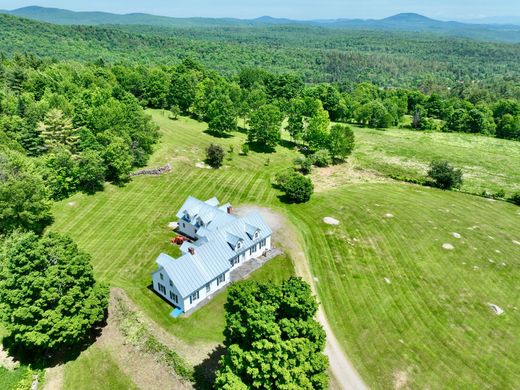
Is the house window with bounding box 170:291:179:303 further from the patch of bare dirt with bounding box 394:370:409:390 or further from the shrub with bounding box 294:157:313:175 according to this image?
the shrub with bounding box 294:157:313:175

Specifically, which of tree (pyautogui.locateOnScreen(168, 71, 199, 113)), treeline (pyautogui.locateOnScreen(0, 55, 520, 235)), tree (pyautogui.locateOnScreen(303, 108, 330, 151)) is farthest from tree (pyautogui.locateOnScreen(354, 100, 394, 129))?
tree (pyautogui.locateOnScreen(168, 71, 199, 113))

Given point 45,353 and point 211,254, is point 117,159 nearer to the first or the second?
point 211,254

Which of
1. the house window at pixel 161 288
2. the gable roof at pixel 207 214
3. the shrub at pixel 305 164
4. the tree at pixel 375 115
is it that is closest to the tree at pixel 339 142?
the shrub at pixel 305 164

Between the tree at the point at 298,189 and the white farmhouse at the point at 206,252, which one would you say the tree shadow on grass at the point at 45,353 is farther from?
the tree at the point at 298,189

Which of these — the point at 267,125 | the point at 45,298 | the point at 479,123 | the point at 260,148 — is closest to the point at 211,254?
the point at 45,298

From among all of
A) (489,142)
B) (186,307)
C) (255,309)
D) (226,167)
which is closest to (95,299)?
(186,307)

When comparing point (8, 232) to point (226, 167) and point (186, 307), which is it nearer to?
point (186, 307)
